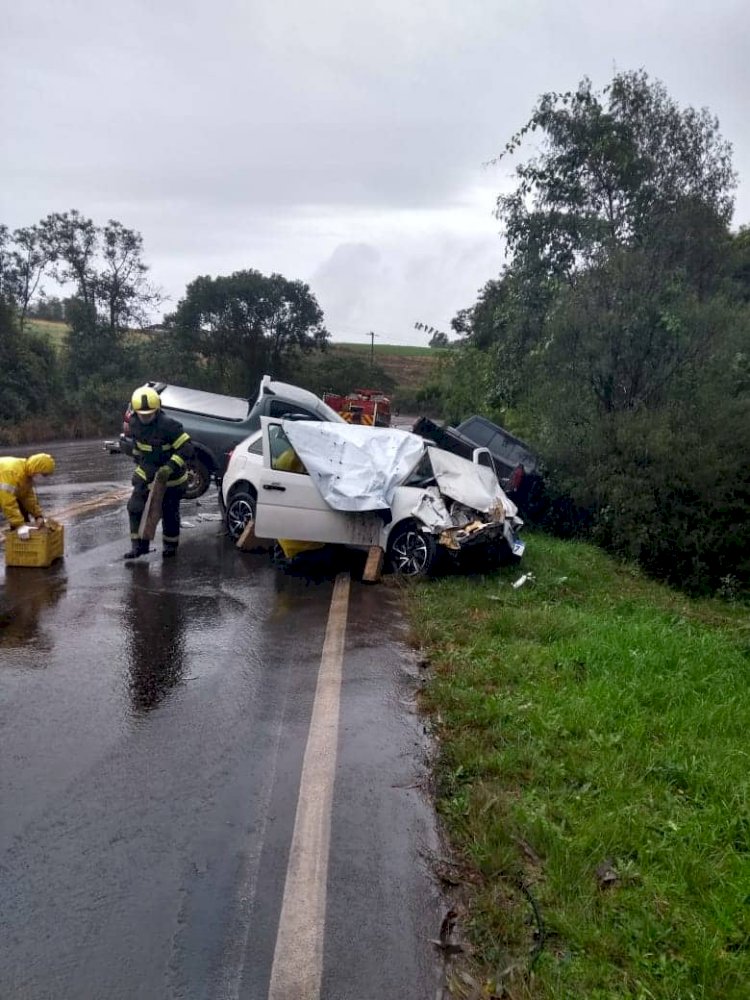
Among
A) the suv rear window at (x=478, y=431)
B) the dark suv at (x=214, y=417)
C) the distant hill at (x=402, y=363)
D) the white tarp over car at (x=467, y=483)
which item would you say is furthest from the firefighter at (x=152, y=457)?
the distant hill at (x=402, y=363)

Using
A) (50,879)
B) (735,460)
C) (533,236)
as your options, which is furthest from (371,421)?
(50,879)

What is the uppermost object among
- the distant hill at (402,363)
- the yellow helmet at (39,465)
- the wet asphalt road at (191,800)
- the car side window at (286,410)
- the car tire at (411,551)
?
the distant hill at (402,363)

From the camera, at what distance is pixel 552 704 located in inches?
230

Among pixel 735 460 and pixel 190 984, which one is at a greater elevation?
pixel 735 460

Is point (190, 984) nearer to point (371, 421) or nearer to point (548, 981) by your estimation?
point (548, 981)

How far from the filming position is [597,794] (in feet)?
15.0

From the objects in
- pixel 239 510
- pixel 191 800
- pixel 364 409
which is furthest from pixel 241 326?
pixel 191 800

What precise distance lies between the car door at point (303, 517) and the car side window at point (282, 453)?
10 centimetres

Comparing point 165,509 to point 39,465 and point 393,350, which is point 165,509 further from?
point 393,350

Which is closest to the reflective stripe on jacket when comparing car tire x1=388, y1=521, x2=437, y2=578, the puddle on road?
the puddle on road

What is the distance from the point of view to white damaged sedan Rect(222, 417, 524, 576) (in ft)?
32.5

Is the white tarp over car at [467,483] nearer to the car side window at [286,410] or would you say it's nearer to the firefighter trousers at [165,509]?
the firefighter trousers at [165,509]

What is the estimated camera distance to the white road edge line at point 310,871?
3117 millimetres

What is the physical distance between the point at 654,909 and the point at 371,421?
2303cm
